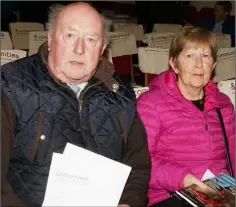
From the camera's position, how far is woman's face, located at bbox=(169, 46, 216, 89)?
1991mm

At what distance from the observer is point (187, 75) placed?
2014 millimetres

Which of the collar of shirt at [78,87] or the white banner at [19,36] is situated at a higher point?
the collar of shirt at [78,87]

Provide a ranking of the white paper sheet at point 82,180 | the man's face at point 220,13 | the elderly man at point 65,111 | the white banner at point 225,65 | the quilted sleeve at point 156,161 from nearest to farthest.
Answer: the white paper sheet at point 82,180
the elderly man at point 65,111
the quilted sleeve at point 156,161
the white banner at point 225,65
the man's face at point 220,13

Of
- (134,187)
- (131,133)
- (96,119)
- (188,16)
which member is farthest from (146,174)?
(188,16)

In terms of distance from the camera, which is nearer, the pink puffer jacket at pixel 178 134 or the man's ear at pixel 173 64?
the pink puffer jacket at pixel 178 134

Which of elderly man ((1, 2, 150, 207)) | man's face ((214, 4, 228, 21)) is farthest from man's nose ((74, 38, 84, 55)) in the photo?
man's face ((214, 4, 228, 21))

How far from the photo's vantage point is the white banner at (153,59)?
294 cm

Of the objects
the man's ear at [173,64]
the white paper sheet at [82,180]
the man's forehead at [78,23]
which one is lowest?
the white paper sheet at [82,180]

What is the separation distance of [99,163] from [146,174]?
0.36 meters

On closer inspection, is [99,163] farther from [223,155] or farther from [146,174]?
[223,155]

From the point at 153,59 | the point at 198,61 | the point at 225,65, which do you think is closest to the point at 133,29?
→ the point at 153,59

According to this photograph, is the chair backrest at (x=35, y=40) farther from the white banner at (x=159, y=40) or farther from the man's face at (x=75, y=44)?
the man's face at (x=75, y=44)

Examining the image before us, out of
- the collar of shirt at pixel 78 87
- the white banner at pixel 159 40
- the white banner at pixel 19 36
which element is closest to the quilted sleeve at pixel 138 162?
the collar of shirt at pixel 78 87

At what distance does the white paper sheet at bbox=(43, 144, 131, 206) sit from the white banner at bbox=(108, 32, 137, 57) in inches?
93.1
